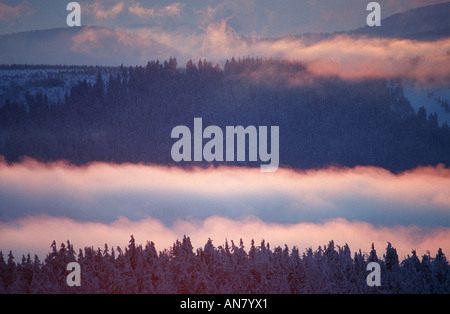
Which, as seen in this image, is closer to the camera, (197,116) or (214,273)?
(214,273)

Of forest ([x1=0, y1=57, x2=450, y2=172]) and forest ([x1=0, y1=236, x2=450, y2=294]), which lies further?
forest ([x1=0, y1=57, x2=450, y2=172])

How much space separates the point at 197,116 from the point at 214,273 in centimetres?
12260

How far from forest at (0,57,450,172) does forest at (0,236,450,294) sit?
91.7 m

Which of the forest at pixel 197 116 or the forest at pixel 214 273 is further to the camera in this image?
the forest at pixel 197 116

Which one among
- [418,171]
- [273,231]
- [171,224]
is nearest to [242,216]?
[273,231]

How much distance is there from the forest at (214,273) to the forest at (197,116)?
91.7 meters

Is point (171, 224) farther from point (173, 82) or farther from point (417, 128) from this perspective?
point (417, 128)

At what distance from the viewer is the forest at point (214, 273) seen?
6694cm

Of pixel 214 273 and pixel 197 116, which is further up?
pixel 197 116

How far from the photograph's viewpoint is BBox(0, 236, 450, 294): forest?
66938mm

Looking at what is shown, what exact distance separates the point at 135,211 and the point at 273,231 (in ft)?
151

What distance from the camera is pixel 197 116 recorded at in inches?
7446

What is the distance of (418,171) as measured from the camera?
191 metres
